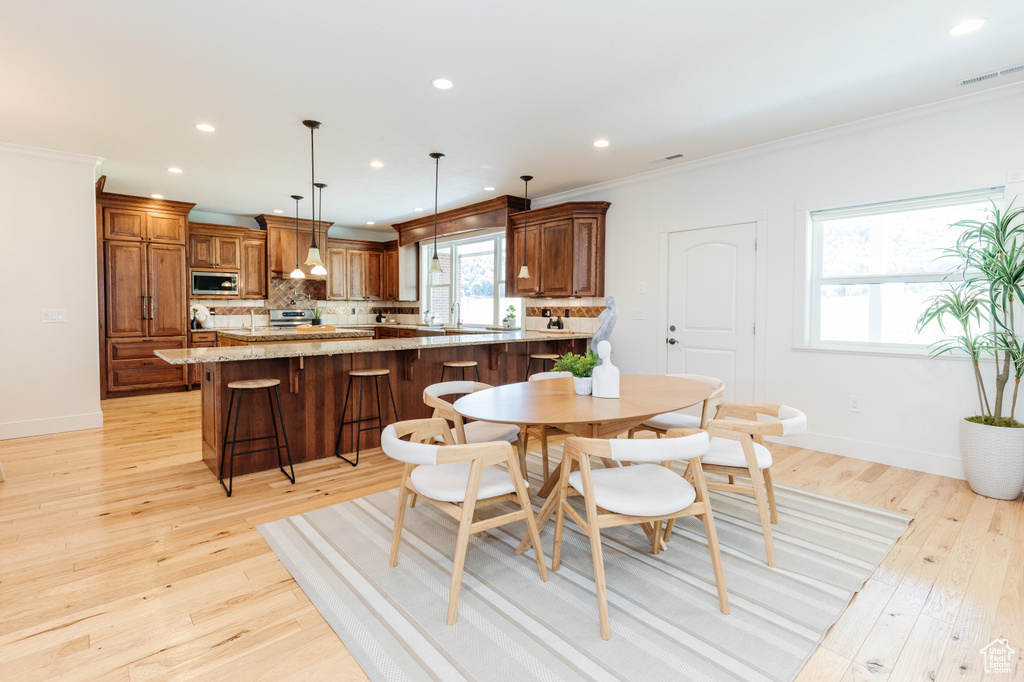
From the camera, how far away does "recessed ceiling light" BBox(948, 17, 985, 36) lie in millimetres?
2416

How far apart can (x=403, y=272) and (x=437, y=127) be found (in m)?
4.81

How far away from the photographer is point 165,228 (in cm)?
654

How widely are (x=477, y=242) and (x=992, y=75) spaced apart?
223 inches

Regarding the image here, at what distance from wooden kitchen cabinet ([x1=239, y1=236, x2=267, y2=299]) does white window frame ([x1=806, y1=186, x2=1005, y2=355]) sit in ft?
23.5

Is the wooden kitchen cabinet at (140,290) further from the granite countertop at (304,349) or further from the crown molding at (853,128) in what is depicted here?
the crown molding at (853,128)

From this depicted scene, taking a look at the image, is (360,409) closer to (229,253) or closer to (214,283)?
(214,283)

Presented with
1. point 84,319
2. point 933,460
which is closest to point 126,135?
point 84,319

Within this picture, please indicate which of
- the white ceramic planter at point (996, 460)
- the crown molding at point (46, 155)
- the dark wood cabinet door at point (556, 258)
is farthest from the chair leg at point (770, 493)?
the crown molding at point (46, 155)

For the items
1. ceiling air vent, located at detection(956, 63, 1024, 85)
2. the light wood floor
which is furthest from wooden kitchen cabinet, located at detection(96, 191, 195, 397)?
ceiling air vent, located at detection(956, 63, 1024, 85)

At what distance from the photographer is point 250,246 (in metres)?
7.48

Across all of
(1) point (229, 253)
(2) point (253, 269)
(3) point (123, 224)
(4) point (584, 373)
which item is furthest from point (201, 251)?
A: (4) point (584, 373)

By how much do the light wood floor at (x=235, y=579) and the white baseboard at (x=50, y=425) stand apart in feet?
3.23

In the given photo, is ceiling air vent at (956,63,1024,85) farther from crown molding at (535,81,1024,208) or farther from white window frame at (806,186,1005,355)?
white window frame at (806,186,1005,355)

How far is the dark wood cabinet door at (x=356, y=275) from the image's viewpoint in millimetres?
8594
